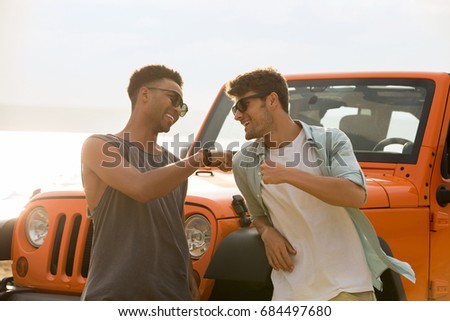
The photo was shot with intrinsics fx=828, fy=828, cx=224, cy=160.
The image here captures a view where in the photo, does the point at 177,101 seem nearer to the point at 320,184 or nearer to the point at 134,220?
the point at 134,220

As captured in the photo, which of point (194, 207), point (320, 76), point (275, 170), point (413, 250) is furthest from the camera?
point (320, 76)

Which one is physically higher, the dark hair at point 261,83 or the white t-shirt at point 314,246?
the dark hair at point 261,83

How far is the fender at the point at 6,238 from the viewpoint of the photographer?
4.12m

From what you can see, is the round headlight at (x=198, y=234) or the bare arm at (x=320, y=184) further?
the round headlight at (x=198, y=234)

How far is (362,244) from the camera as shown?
3.04m

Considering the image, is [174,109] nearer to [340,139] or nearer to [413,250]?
[340,139]

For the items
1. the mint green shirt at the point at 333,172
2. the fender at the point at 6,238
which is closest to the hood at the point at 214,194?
the mint green shirt at the point at 333,172

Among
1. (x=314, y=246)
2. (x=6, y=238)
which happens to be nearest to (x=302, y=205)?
(x=314, y=246)

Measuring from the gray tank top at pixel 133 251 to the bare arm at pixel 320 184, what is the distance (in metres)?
0.45

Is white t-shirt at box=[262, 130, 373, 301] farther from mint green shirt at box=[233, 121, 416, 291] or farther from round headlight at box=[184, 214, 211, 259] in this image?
round headlight at box=[184, 214, 211, 259]

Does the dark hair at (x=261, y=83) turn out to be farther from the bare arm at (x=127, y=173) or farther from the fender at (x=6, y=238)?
the fender at (x=6, y=238)
